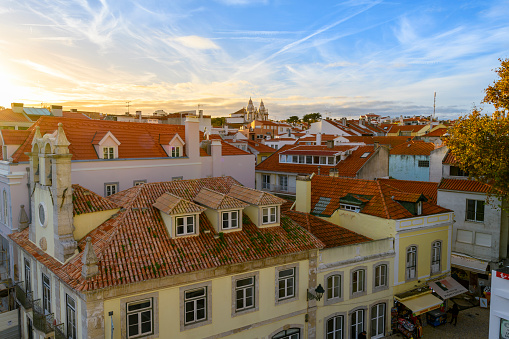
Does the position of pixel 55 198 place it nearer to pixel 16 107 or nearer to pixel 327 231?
pixel 327 231

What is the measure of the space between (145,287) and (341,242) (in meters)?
10.3

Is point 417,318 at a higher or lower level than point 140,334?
lower

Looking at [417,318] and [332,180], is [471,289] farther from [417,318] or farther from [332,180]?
[332,180]

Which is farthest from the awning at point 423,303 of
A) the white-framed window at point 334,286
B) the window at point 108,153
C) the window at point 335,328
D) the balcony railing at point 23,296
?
the window at point 108,153

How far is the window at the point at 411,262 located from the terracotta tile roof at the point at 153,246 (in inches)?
251

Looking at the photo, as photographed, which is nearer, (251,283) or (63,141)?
(63,141)

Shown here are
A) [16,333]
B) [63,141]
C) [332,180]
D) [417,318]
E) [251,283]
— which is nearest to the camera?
[63,141]

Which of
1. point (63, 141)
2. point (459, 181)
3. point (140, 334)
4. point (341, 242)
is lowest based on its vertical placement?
point (140, 334)

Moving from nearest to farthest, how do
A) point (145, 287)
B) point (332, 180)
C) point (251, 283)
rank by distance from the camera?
point (145, 287) < point (251, 283) < point (332, 180)

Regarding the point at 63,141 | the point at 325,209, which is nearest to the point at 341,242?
the point at 325,209

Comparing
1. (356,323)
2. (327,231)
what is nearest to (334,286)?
(356,323)

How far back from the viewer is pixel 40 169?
1477 cm

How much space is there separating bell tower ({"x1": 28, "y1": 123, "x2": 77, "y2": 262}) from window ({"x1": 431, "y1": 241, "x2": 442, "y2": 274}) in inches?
730

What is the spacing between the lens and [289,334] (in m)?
16.0
